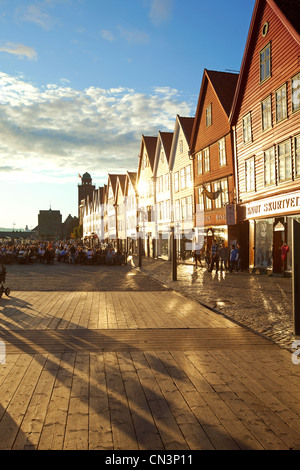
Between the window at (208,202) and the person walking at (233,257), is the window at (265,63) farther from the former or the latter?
the window at (208,202)

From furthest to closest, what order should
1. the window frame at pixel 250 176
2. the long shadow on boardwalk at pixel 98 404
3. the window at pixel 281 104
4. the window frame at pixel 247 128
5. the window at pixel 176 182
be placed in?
the window at pixel 176 182
the window frame at pixel 247 128
the window frame at pixel 250 176
the window at pixel 281 104
the long shadow on boardwalk at pixel 98 404

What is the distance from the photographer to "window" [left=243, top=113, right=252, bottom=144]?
83.4 feet

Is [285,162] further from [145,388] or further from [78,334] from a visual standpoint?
[145,388]

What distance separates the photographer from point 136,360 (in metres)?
6.32

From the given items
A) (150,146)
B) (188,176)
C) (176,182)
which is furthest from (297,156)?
(150,146)

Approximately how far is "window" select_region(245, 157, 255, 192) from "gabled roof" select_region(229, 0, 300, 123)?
4.37 meters

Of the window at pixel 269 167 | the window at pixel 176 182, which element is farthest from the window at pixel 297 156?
the window at pixel 176 182

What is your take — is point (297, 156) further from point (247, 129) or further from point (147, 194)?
point (147, 194)

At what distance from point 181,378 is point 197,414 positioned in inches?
47.0

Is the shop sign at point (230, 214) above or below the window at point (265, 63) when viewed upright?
below

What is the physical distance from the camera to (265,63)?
2308 cm

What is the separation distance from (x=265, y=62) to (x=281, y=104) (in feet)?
10.3

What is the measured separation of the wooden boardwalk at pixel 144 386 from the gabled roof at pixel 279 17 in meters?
16.2

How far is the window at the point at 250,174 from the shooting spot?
25.0m
